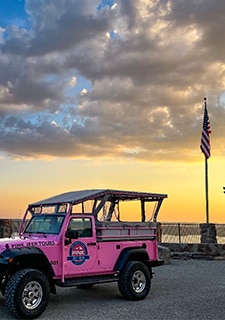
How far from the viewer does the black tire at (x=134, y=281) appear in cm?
1105

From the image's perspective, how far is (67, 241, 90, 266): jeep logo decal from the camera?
10.2m

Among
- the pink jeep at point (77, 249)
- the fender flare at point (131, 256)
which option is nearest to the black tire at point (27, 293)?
the pink jeep at point (77, 249)

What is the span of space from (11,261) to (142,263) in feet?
11.4

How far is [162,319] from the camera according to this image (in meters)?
9.20

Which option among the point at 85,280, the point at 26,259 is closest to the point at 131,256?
the point at 85,280

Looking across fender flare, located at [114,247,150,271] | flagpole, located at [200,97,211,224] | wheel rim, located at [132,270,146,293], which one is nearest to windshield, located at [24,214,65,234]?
fender flare, located at [114,247,150,271]

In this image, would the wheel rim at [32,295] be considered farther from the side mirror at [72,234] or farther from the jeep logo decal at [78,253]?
the side mirror at [72,234]

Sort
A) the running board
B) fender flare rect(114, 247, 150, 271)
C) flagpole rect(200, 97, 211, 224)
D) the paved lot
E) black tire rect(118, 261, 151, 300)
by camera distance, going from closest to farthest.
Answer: the paved lot
the running board
black tire rect(118, 261, 151, 300)
fender flare rect(114, 247, 150, 271)
flagpole rect(200, 97, 211, 224)

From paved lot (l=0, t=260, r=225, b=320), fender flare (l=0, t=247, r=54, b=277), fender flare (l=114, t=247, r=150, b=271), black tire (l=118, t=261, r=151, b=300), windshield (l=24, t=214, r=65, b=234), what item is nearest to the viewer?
fender flare (l=0, t=247, r=54, b=277)

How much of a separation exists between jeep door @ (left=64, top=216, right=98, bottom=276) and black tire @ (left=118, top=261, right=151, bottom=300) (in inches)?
35.3

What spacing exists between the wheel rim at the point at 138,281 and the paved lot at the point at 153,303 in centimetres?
31

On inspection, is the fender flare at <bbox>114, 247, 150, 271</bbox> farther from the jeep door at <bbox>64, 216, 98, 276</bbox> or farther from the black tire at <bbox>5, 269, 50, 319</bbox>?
the black tire at <bbox>5, 269, 50, 319</bbox>

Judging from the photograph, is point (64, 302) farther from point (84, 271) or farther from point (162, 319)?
point (162, 319)

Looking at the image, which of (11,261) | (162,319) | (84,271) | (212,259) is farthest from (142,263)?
(212,259)
